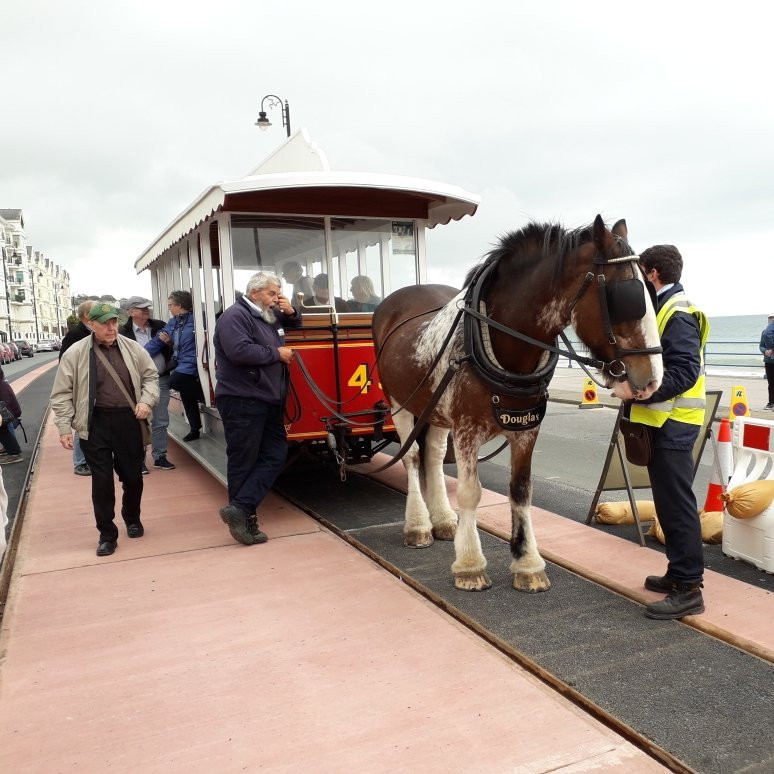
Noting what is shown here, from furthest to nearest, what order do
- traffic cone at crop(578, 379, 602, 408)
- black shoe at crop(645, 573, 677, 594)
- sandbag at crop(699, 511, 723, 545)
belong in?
traffic cone at crop(578, 379, 602, 408), sandbag at crop(699, 511, 723, 545), black shoe at crop(645, 573, 677, 594)

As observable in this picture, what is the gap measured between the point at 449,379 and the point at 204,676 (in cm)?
205

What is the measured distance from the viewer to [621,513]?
523 centimetres

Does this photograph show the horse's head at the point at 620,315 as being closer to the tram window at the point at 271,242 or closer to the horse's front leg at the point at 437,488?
the horse's front leg at the point at 437,488

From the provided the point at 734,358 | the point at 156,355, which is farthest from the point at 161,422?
the point at 734,358

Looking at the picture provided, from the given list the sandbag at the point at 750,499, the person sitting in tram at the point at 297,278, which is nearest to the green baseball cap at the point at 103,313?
the person sitting in tram at the point at 297,278

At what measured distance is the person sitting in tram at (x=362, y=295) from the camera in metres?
6.23

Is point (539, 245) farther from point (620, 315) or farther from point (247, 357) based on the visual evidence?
point (247, 357)

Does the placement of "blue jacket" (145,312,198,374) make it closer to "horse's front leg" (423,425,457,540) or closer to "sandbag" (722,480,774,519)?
"horse's front leg" (423,425,457,540)

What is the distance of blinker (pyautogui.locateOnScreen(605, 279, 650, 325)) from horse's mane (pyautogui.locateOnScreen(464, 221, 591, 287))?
363mm

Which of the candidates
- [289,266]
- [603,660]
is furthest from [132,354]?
Answer: [603,660]

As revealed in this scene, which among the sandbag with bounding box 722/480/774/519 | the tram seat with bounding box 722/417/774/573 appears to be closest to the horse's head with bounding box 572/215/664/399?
the sandbag with bounding box 722/480/774/519

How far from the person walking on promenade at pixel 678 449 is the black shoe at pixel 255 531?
9.11ft

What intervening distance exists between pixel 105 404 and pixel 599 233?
368 cm

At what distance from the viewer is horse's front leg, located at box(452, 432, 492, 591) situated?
12.9ft
